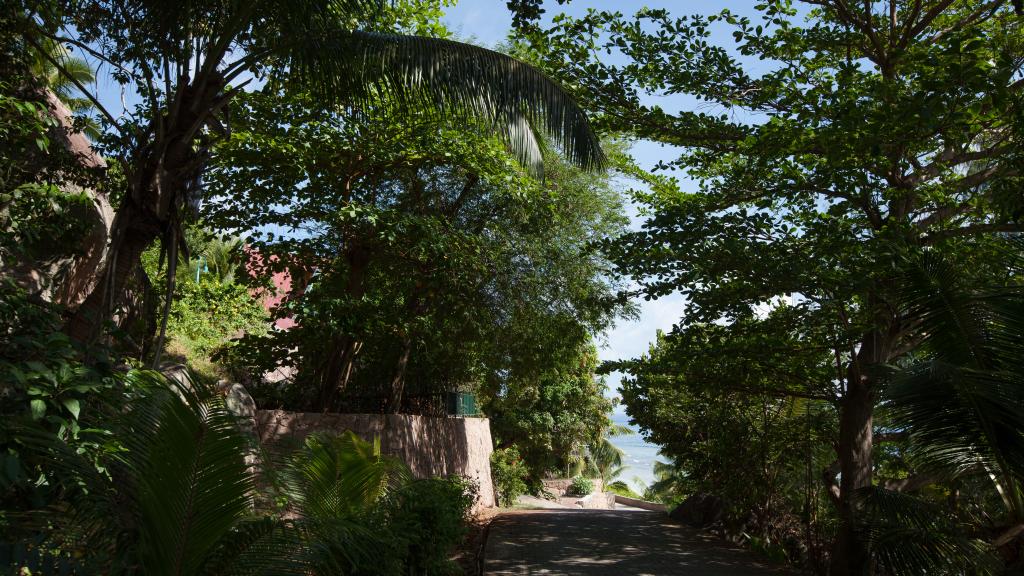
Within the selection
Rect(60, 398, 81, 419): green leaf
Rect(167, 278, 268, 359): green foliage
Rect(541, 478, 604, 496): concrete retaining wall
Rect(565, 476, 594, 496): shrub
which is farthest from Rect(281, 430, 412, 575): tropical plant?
Rect(565, 476, 594, 496): shrub

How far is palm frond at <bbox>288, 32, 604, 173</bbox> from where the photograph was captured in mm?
6355

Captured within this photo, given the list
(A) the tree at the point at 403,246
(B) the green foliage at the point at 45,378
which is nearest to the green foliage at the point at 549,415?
(A) the tree at the point at 403,246

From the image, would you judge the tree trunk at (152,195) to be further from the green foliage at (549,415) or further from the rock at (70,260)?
the green foliage at (549,415)

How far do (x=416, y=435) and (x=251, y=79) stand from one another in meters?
8.24

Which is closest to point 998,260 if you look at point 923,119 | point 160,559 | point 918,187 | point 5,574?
point 918,187

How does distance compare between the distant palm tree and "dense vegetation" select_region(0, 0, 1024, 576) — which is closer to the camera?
"dense vegetation" select_region(0, 0, 1024, 576)

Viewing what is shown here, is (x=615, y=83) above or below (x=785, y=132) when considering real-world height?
above

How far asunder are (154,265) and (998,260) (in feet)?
54.4

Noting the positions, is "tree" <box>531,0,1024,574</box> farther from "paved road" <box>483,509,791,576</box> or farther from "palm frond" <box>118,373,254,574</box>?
"palm frond" <box>118,373,254,574</box>

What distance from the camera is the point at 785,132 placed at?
25.3 feet

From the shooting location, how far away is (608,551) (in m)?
10.1

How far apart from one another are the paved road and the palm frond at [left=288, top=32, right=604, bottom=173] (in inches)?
205

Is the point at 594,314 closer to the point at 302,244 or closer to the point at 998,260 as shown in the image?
the point at 302,244

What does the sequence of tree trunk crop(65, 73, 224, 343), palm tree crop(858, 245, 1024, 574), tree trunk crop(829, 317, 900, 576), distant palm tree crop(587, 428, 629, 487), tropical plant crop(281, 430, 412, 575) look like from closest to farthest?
tropical plant crop(281, 430, 412, 575) → palm tree crop(858, 245, 1024, 574) → tree trunk crop(65, 73, 224, 343) → tree trunk crop(829, 317, 900, 576) → distant palm tree crop(587, 428, 629, 487)
